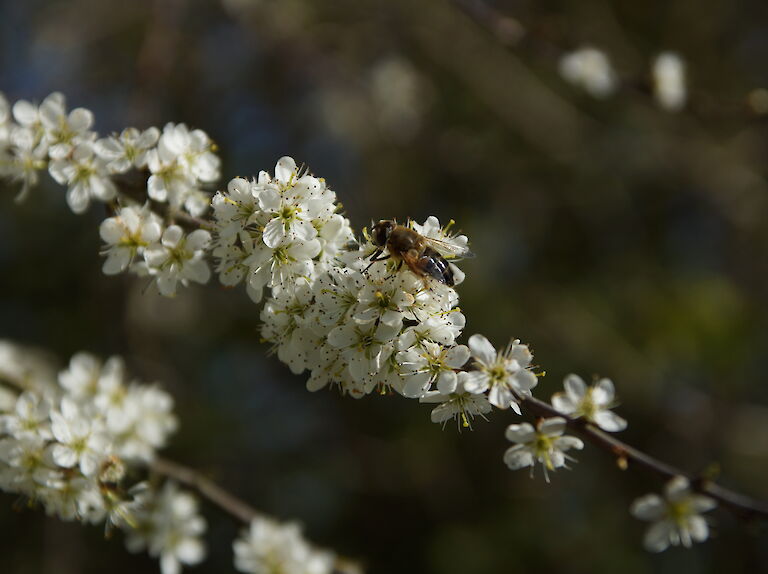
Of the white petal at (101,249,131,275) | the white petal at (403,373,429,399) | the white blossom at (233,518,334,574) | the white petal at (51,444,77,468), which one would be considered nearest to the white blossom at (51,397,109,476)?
the white petal at (51,444,77,468)

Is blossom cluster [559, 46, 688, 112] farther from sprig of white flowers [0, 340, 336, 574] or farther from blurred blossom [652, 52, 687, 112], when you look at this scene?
sprig of white flowers [0, 340, 336, 574]

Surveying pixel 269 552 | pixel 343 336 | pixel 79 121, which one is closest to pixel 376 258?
pixel 343 336

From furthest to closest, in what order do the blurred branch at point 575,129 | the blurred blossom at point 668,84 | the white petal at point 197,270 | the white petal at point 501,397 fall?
the blurred branch at point 575,129
the blurred blossom at point 668,84
the white petal at point 197,270
the white petal at point 501,397

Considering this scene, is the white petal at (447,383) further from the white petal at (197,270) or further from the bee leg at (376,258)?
the white petal at (197,270)

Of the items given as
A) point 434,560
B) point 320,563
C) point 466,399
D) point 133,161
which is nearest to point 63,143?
point 133,161

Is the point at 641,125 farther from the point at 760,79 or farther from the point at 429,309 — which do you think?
the point at 429,309

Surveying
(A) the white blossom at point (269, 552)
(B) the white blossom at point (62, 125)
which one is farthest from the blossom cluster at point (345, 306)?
(A) the white blossom at point (269, 552)
